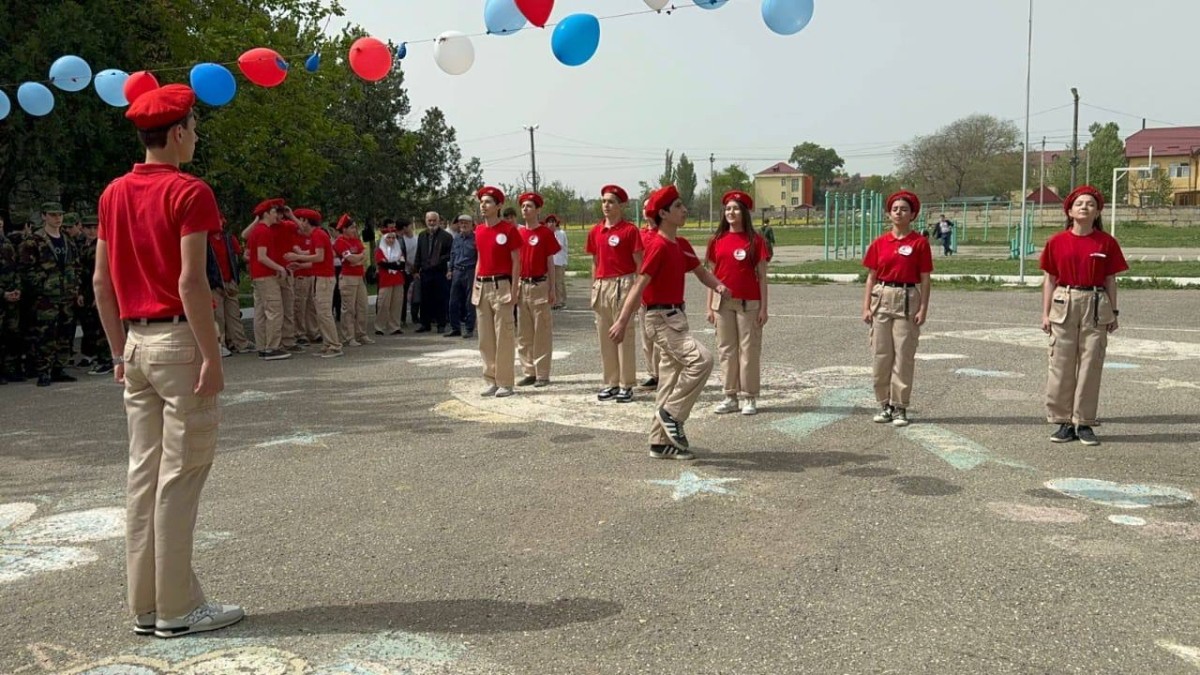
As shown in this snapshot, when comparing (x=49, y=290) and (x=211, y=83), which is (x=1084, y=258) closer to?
(x=211, y=83)

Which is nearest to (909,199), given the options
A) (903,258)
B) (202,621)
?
(903,258)

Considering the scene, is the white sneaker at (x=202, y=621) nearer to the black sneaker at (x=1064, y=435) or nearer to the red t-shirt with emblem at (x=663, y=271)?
the red t-shirt with emblem at (x=663, y=271)

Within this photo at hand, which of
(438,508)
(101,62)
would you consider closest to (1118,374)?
(438,508)

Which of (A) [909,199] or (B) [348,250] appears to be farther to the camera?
(B) [348,250]

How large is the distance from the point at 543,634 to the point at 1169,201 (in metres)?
91.5

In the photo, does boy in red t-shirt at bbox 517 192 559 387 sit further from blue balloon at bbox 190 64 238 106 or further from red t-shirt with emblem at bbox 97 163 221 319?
red t-shirt with emblem at bbox 97 163 221 319

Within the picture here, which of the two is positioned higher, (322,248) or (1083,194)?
(1083,194)

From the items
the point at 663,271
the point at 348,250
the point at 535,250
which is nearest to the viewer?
the point at 663,271

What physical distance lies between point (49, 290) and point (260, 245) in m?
2.63

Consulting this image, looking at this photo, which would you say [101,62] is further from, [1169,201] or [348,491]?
[1169,201]

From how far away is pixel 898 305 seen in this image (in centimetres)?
782

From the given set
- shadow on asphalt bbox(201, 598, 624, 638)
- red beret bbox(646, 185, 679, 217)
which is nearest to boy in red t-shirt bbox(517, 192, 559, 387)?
red beret bbox(646, 185, 679, 217)

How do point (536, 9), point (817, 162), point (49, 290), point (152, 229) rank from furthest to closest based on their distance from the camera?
point (817, 162)
point (49, 290)
point (536, 9)
point (152, 229)

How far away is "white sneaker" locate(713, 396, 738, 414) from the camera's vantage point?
27.9 feet
